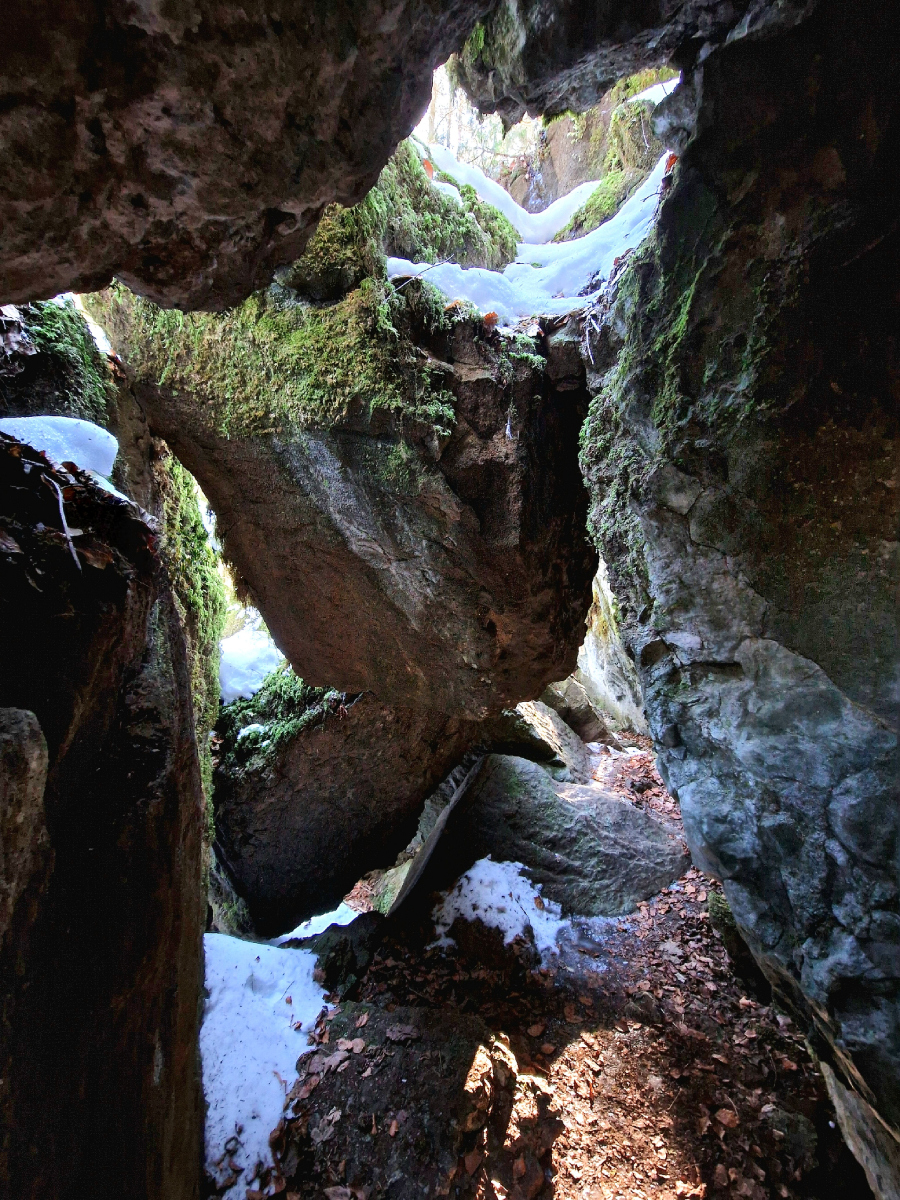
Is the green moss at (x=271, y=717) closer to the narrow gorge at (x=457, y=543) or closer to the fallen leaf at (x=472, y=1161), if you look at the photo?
the narrow gorge at (x=457, y=543)

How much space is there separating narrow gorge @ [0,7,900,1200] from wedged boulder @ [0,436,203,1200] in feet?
0.06

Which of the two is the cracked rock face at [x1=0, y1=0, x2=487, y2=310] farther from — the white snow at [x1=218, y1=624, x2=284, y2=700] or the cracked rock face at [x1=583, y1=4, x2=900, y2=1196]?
the white snow at [x1=218, y1=624, x2=284, y2=700]

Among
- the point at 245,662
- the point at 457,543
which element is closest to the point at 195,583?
the point at 245,662

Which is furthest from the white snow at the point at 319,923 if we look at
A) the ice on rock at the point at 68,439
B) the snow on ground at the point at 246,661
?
the ice on rock at the point at 68,439

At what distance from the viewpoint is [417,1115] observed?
11.7 ft

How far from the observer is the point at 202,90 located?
161 cm

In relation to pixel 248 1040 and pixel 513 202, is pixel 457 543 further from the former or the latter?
pixel 248 1040

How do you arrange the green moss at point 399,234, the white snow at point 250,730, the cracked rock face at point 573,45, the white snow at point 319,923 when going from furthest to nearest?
1. the white snow at point 319,923
2. the white snow at point 250,730
3. the green moss at point 399,234
4. the cracked rock face at point 573,45

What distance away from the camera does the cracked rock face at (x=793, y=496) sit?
236cm

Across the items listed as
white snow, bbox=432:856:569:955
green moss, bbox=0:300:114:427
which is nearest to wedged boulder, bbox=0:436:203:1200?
green moss, bbox=0:300:114:427

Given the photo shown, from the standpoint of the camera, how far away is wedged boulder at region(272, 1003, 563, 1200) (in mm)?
3371

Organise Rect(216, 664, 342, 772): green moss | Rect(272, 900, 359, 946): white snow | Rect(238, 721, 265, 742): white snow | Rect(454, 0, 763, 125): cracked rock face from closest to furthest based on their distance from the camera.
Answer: Rect(454, 0, 763, 125): cracked rock face, Rect(216, 664, 342, 772): green moss, Rect(238, 721, 265, 742): white snow, Rect(272, 900, 359, 946): white snow

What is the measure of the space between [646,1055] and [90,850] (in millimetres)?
4647

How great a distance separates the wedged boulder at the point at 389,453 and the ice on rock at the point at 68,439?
4.21 feet
